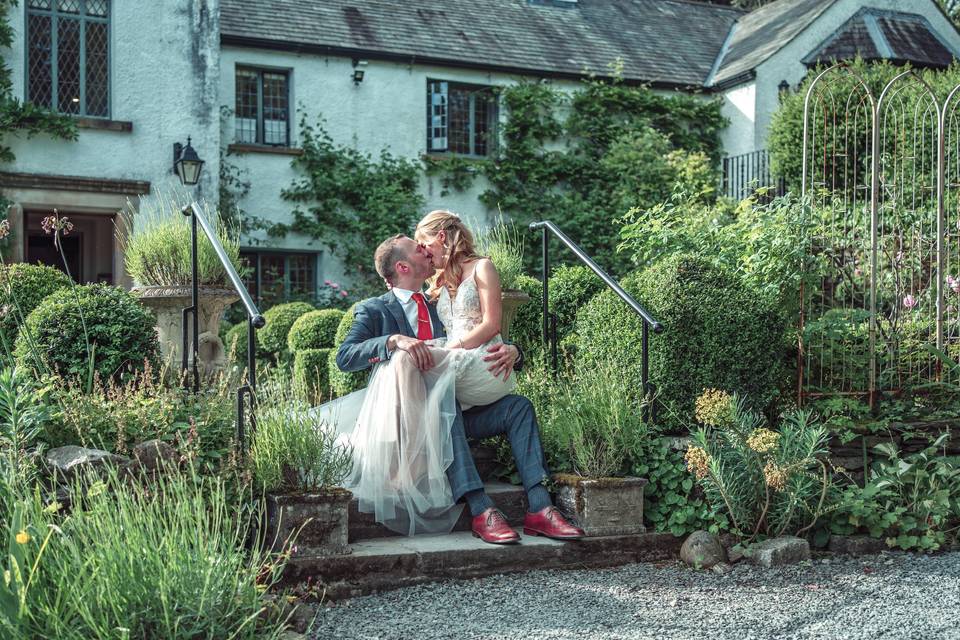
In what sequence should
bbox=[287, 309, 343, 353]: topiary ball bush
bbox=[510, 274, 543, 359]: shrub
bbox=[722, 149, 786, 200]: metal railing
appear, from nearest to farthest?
bbox=[510, 274, 543, 359]: shrub, bbox=[287, 309, 343, 353]: topiary ball bush, bbox=[722, 149, 786, 200]: metal railing

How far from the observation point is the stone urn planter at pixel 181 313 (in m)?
7.11

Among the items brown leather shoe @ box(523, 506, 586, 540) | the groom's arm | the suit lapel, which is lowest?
brown leather shoe @ box(523, 506, 586, 540)

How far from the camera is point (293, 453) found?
442 cm

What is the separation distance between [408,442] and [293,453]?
60 centimetres

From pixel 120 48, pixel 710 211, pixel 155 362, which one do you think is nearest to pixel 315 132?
pixel 120 48

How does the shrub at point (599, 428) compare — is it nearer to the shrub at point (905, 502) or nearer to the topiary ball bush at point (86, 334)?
the shrub at point (905, 502)

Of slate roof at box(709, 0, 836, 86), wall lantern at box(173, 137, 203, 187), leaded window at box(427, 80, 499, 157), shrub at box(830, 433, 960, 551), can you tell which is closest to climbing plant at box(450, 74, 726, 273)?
leaded window at box(427, 80, 499, 157)

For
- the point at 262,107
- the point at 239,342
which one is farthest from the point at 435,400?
the point at 262,107

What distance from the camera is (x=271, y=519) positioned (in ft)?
14.2

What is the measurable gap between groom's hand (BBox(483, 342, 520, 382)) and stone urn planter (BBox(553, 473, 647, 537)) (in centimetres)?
63

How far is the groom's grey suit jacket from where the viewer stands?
196 inches

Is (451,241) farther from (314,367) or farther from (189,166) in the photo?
(189,166)

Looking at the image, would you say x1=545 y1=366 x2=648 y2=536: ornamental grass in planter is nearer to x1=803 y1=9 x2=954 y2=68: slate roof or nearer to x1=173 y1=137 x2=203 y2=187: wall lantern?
x1=173 y1=137 x2=203 y2=187: wall lantern

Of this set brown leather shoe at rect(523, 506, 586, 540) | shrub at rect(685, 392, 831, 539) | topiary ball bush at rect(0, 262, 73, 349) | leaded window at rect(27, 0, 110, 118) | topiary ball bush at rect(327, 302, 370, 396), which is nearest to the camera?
brown leather shoe at rect(523, 506, 586, 540)
